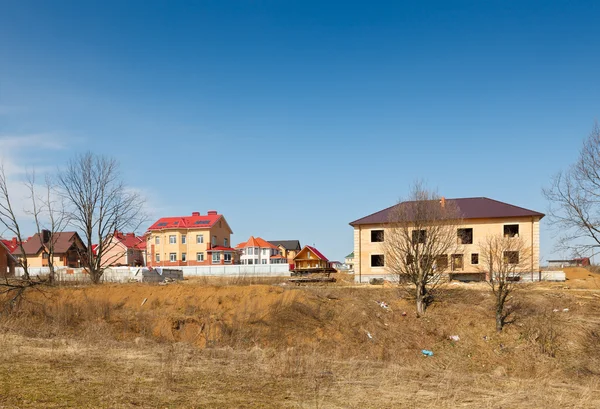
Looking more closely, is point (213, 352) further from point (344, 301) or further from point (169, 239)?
point (169, 239)

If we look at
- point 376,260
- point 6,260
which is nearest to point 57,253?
point 6,260

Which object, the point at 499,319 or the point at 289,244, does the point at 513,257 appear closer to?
the point at 499,319

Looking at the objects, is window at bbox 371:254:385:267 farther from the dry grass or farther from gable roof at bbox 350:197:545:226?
the dry grass

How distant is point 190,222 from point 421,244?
44.8 m

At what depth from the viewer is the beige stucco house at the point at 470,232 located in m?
41.4

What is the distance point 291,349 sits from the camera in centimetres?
2023

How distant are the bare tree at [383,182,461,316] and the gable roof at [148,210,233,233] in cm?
3995

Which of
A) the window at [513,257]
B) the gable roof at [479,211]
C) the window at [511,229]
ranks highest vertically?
the gable roof at [479,211]

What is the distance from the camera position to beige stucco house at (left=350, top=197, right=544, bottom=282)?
136ft

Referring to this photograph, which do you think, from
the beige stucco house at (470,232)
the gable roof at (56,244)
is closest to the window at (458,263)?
the beige stucco house at (470,232)

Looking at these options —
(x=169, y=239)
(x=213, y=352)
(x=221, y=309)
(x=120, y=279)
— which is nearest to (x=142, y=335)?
(x=221, y=309)

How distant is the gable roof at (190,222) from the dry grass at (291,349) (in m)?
35.7

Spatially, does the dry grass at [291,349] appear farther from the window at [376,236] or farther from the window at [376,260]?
the window at [376,236]

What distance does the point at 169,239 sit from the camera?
69.2 m
